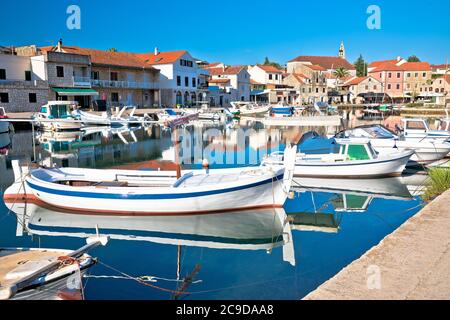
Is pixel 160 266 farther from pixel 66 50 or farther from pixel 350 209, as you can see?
pixel 66 50

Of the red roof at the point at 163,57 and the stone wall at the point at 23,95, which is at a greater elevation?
the red roof at the point at 163,57

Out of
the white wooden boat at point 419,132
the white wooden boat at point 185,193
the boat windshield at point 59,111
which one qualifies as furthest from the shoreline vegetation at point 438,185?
the boat windshield at point 59,111

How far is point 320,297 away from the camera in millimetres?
5199

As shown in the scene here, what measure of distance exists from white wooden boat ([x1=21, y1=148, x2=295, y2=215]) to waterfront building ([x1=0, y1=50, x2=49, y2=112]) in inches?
1273

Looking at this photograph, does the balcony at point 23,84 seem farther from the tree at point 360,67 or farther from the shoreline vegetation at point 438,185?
the tree at point 360,67

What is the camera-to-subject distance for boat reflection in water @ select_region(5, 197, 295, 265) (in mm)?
10125

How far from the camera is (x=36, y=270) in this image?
6.04m

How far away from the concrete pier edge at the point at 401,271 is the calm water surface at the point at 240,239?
1433mm

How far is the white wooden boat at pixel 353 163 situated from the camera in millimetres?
16297

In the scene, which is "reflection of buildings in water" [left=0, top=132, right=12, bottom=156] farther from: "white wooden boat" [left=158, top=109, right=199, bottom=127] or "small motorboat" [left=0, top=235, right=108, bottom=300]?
"small motorboat" [left=0, top=235, right=108, bottom=300]

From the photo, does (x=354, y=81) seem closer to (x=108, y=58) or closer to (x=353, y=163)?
(x=108, y=58)

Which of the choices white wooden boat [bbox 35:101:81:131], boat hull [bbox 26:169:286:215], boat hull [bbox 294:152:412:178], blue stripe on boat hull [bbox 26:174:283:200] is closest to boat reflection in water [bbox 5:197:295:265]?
boat hull [bbox 26:169:286:215]

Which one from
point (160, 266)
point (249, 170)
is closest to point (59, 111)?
point (249, 170)

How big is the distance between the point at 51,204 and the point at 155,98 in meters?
48.6
